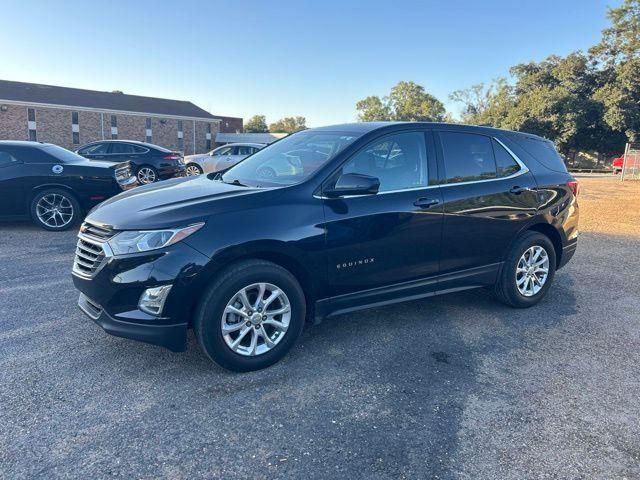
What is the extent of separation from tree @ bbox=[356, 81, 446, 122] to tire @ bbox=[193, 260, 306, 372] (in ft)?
234

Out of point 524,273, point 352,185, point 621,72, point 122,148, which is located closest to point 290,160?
point 352,185

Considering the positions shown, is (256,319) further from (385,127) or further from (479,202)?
(479,202)

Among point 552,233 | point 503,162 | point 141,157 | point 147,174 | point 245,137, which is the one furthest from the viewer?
point 245,137

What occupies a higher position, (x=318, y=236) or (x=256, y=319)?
(x=318, y=236)

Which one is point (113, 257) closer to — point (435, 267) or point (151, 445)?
point (151, 445)

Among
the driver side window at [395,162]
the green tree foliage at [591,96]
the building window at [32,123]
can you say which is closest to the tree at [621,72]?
the green tree foliage at [591,96]

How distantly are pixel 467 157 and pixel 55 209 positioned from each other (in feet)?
22.3

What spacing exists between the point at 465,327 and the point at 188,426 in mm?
2659

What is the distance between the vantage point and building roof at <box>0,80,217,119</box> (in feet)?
139

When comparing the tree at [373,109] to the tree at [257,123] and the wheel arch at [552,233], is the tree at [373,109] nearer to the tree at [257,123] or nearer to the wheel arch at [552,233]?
the tree at [257,123]

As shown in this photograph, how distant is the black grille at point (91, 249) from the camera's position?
3.16 meters

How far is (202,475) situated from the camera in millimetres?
2320

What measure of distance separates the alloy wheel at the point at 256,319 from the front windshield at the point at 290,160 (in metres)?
0.90

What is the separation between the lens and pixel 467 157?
14.2 feet
